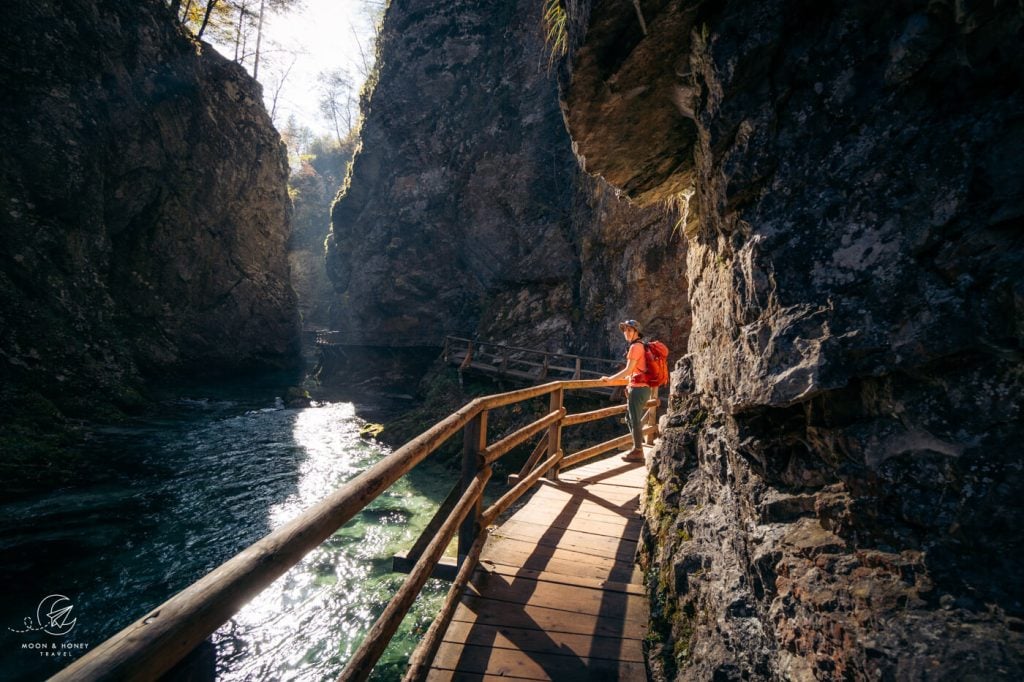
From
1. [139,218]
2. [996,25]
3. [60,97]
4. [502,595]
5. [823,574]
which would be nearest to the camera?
[996,25]

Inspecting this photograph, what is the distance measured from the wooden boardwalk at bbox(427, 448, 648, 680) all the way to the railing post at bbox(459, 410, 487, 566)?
0.98 ft

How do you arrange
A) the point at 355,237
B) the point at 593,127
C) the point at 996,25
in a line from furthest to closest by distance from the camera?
the point at 355,237 < the point at 593,127 < the point at 996,25

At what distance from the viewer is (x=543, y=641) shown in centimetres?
291

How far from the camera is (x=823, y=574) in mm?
1823

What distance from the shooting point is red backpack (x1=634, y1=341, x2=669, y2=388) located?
6.29m

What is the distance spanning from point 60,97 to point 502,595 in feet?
69.7

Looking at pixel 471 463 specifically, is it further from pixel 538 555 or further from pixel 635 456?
pixel 635 456

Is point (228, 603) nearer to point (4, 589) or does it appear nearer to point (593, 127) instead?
point (593, 127)

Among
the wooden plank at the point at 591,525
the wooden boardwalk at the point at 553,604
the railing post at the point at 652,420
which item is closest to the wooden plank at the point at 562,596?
the wooden boardwalk at the point at 553,604

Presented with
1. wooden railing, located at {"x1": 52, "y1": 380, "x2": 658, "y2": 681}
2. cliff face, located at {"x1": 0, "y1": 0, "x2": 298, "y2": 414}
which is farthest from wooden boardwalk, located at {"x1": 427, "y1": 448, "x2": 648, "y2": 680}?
cliff face, located at {"x1": 0, "y1": 0, "x2": 298, "y2": 414}

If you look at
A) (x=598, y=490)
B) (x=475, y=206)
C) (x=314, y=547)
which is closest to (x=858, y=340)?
(x=314, y=547)

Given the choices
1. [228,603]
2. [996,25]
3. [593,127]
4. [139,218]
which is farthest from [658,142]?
[139,218]

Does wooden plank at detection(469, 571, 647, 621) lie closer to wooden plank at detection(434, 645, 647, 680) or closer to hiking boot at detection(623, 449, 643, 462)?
wooden plank at detection(434, 645, 647, 680)

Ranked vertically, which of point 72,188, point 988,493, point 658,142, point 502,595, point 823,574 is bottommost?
point 502,595
